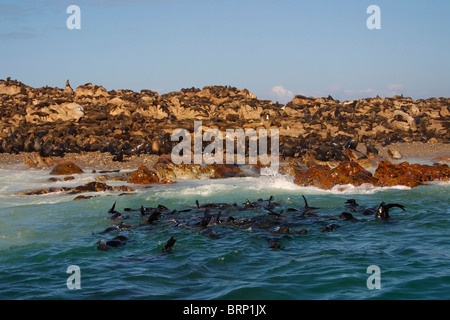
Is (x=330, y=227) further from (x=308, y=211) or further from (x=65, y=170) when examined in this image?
(x=65, y=170)

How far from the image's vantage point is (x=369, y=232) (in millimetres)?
9375

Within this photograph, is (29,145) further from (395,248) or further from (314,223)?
(395,248)

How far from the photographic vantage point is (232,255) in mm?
8062

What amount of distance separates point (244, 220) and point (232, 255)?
233 cm

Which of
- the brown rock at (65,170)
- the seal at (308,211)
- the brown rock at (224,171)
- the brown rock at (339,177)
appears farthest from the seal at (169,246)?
the brown rock at (65,170)

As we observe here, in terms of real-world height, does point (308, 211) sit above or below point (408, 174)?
below

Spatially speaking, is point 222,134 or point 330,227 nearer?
point 330,227

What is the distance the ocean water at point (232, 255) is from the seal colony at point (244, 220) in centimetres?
6

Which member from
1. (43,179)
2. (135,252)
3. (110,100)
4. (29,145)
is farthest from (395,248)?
(110,100)

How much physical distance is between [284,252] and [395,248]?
1.99 meters

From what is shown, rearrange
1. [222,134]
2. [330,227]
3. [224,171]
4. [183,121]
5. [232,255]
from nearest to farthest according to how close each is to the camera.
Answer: [232,255] → [330,227] → [224,171] → [222,134] → [183,121]

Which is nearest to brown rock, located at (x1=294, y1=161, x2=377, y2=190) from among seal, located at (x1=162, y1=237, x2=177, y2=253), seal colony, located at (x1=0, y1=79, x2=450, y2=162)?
seal colony, located at (x1=0, y1=79, x2=450, y2=162)

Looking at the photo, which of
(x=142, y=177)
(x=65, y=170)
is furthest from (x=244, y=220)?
(x=65, y=170)
